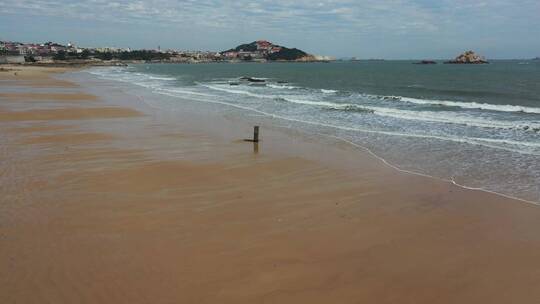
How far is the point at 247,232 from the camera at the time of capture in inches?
306

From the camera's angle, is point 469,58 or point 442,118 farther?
point 469,58

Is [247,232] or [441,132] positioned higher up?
[441,132]

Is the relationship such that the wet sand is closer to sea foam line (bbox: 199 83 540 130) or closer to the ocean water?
the ocean water

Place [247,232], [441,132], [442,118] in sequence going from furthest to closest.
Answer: [442,118] → [441,132] → [247,232]

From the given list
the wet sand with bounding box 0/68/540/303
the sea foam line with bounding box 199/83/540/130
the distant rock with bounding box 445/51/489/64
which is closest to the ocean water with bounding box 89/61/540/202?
the sea foam line with bounding box 199/83/540/130

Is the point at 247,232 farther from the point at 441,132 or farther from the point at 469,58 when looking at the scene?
the point at 469,58

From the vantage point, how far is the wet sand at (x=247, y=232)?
19.5ft

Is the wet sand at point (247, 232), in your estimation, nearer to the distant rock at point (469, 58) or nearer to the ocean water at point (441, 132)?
the ocean water at point (441, 132)

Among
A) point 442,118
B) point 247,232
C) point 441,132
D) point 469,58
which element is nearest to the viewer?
point 247,232

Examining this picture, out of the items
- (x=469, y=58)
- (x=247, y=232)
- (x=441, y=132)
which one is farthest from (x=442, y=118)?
(x=469, y=58)

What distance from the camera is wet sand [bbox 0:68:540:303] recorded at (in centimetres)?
595

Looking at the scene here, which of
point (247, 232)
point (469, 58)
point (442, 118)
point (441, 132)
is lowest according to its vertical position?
point (247, 232)

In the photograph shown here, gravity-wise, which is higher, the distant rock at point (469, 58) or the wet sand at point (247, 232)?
the distant rock at point (469, 58)

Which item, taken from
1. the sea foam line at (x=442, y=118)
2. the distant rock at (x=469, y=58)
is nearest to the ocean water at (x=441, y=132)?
the sea foam line at (x=442, y=118)
